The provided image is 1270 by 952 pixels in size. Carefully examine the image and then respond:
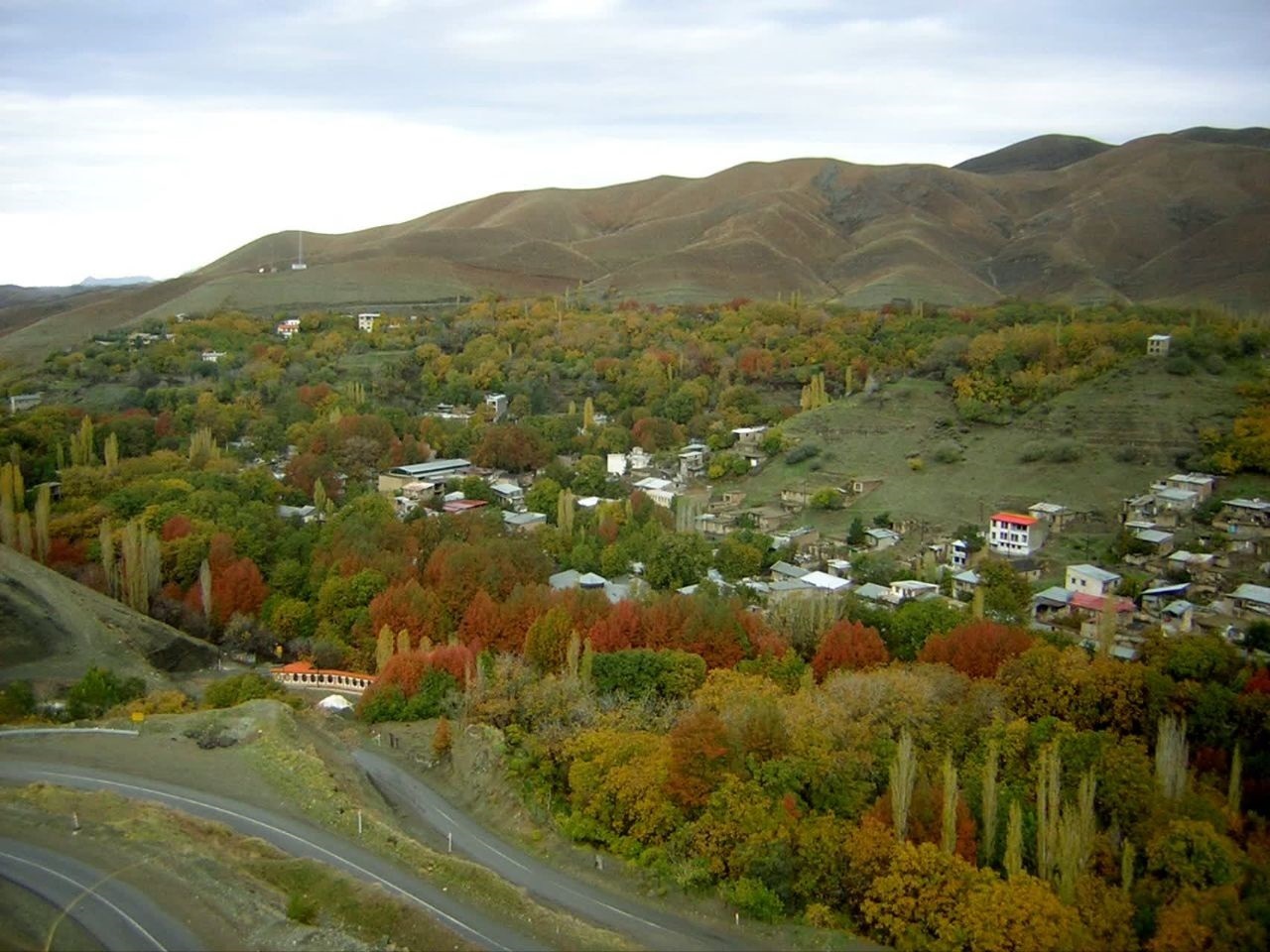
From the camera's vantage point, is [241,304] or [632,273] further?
[632,273]

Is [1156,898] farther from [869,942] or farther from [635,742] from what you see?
[635,742]

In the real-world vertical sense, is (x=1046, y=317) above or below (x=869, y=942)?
above

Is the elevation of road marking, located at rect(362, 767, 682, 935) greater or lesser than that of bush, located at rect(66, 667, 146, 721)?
lesser

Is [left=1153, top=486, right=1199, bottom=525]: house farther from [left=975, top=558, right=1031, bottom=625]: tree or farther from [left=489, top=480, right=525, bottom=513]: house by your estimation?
[left=489, top=480, right=525, bottom=513]: house

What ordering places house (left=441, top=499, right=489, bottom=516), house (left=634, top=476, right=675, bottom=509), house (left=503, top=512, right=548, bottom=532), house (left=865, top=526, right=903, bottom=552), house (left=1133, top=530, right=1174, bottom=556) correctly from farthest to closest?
house (left=634, top=476, right=675, bottom=509) → house (left=441, top=499, right=489, bottom=516) → house (left=503, top=512, right=548, bottom=532) → house (left=865, top=526, right=903, bottom=552) → house (left=1133, top=530, right=1174, bottom=556)

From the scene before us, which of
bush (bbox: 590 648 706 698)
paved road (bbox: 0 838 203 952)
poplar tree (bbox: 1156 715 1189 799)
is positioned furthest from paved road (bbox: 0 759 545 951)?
poplar tree (bbox: 1156 715 1189 799)

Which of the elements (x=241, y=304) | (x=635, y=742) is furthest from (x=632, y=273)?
(x=635, y=742)
